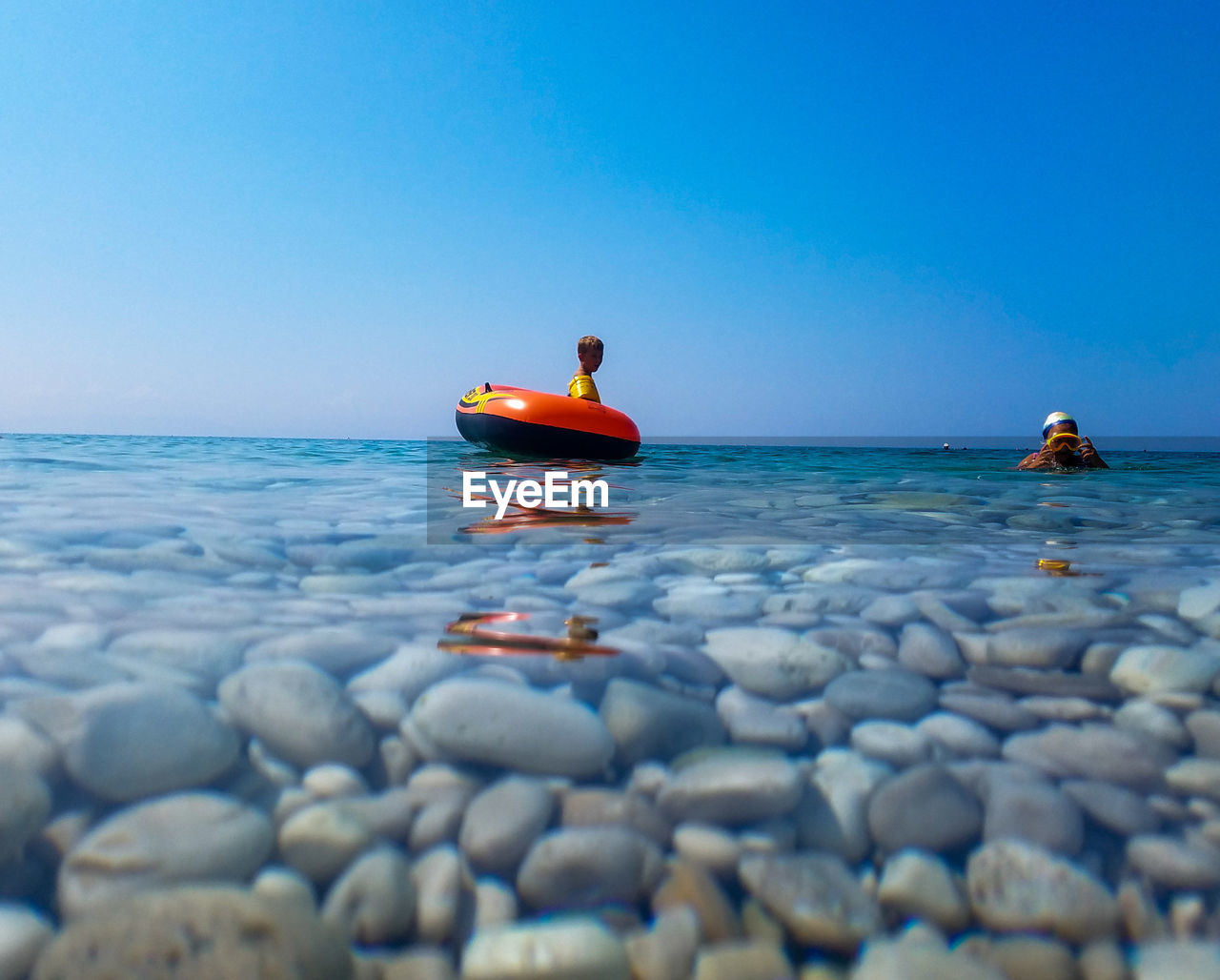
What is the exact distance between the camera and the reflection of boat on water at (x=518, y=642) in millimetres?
1350

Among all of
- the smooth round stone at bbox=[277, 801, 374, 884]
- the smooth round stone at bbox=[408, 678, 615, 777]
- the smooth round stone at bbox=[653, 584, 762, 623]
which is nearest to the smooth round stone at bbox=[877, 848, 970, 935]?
the smooth round stone at bbox=[408, 678, 615, 777]

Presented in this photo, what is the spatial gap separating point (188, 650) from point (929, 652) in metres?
1.48

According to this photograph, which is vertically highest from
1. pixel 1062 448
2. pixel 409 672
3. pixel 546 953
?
pixel 1062 448

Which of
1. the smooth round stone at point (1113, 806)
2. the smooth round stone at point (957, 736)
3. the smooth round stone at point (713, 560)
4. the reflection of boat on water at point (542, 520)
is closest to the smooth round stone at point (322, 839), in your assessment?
the smooth round stone at point (957, 736)

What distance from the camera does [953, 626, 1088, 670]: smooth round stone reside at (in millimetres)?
1373

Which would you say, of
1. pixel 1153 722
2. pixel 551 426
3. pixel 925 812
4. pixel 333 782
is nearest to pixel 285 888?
pixel 333 782

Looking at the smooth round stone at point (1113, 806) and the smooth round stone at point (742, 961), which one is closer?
the smooth round stone at point (742, 961)

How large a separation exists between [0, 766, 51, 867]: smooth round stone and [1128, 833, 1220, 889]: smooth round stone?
1.30m

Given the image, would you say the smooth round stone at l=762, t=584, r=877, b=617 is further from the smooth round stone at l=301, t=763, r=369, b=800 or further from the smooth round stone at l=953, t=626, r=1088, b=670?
the smooth round stone at l=301, t=763, r=369, b=800

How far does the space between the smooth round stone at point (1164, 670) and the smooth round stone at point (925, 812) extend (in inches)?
23.5

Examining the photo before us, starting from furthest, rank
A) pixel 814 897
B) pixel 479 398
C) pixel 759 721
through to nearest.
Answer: pixel 479 398
pixel 759 721
pixel 814 897

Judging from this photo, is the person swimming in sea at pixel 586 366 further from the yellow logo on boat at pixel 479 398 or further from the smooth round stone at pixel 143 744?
the smooth round stone at pixel 143 744

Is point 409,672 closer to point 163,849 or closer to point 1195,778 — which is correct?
point 163,849

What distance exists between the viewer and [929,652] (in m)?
1.41
